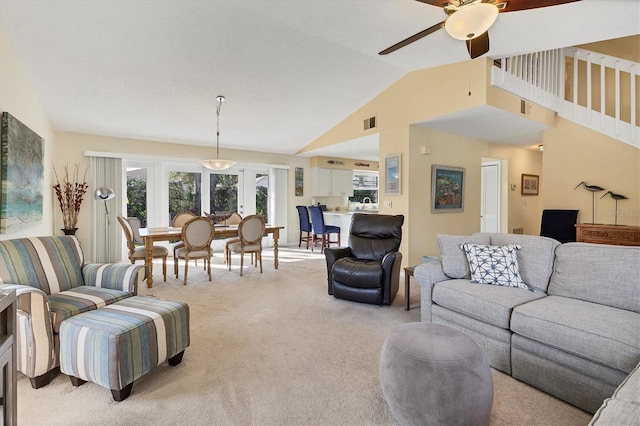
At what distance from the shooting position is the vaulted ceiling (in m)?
2.86

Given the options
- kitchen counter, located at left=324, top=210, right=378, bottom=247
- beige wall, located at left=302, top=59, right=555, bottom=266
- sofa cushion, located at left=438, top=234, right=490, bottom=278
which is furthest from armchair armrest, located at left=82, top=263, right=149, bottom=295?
kitchen counter, located at left=324, top=210, right=378, bottom=247

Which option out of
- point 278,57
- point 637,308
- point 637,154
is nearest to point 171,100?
point 278,57

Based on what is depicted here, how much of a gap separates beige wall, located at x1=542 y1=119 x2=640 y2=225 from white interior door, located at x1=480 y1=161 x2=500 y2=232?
127 cm

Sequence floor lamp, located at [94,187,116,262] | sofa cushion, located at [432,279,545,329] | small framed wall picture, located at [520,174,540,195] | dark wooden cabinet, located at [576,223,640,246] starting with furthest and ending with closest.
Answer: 1. small framed wall picture, located at [520,174,540,195]
2. floor lamp, located at [94,187,116,262]
3. dark wooden cabinet, located at [576,223,640,246]
4. sofa cushion, located at [432,279,545,329]

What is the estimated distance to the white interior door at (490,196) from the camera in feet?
21.0

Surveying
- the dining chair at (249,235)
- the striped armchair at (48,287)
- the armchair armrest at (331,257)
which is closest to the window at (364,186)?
the dining chair at (249,235)

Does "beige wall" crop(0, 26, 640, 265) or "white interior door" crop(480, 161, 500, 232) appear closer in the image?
"beige wall" crop(0, 26, 640, 265)

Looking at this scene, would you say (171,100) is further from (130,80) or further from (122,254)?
(122,254)

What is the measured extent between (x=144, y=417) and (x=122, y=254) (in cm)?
496

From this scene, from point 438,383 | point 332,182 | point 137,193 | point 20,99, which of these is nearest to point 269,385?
point 438,383

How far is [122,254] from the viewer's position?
5.84 meters

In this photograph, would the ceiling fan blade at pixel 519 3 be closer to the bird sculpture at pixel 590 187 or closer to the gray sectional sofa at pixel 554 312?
the gray sectional sofa at pixel 554 312

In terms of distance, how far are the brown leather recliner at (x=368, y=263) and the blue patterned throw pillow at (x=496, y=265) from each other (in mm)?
926

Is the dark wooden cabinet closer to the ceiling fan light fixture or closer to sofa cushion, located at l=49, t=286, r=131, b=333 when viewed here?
the ceiling fan light fixture
